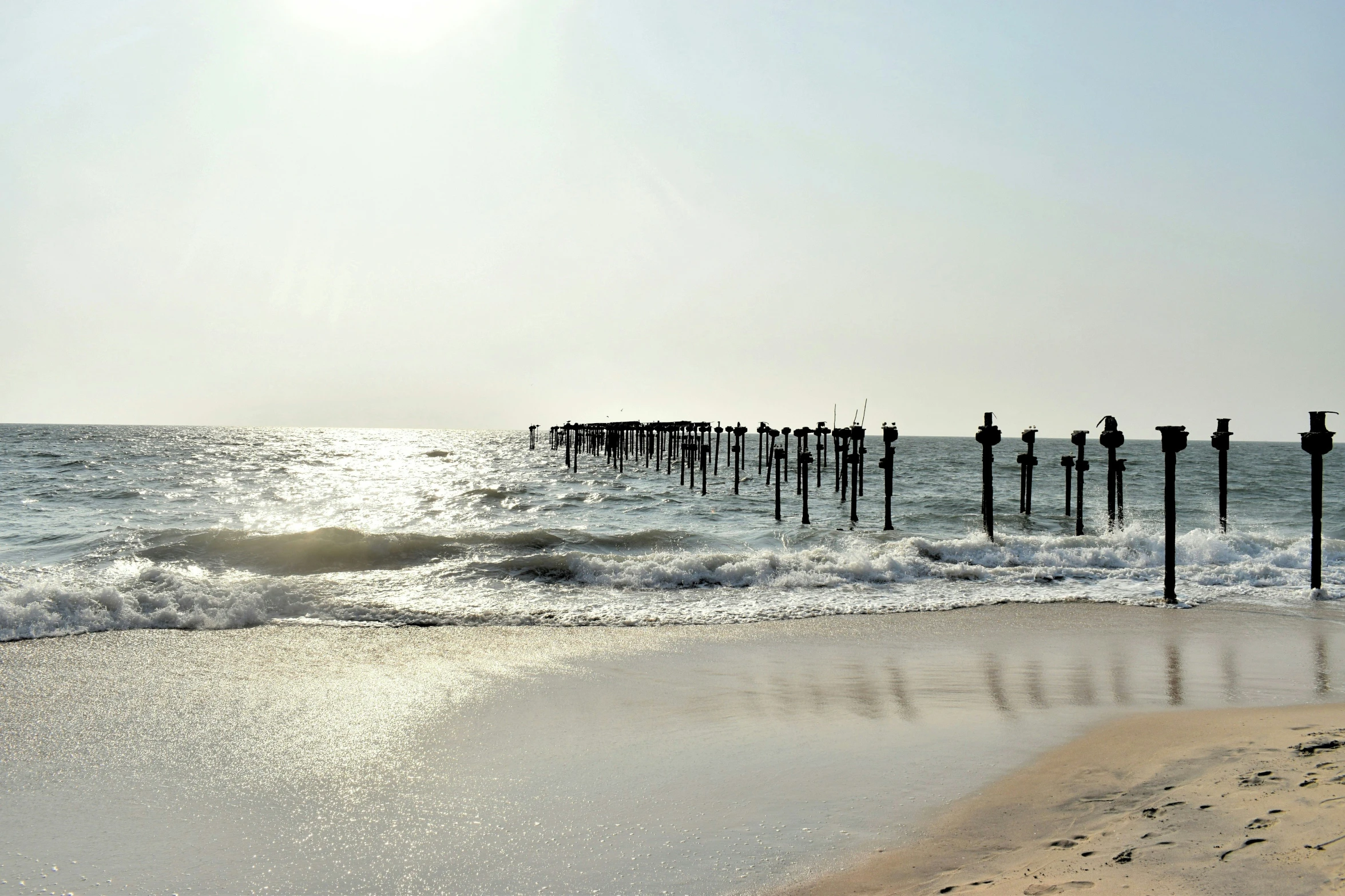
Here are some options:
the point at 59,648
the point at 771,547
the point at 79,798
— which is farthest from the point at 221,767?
the point at 771,547

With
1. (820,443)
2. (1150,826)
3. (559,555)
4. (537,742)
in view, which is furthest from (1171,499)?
(820,443)

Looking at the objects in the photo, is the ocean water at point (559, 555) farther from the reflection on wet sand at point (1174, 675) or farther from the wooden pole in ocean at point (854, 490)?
the reflection on wet sand at point (1174, 675)

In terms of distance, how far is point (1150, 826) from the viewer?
3.67 metres

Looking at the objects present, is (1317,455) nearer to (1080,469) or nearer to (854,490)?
(1080,469)

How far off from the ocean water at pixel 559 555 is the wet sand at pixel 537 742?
3.36 feet

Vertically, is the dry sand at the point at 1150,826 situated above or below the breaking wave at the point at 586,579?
above

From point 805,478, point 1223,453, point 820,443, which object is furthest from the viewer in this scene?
point 820,443

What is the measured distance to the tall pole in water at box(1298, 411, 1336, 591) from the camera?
38.0ft

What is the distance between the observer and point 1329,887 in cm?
278

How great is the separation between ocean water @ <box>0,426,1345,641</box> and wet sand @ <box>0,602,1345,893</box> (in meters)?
1.03

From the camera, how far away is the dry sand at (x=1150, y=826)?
306 cm

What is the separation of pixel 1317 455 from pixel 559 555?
1141 centimetres

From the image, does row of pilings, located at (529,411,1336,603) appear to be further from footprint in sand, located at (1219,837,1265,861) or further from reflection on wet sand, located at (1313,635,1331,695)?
footprint in sand, located at (1219,837,1265,861)

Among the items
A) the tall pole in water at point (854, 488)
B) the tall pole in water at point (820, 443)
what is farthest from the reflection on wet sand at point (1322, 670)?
the tall pole in water at point (820, 443)
